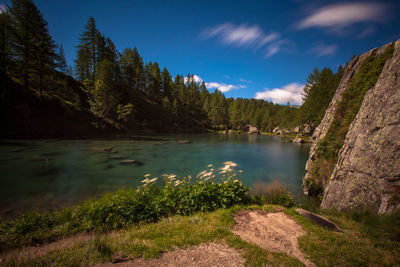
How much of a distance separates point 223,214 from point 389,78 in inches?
466

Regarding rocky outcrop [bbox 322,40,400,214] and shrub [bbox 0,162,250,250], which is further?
rocky outcrop [bbox 322,40,400,214]

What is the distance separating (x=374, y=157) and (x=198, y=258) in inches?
382

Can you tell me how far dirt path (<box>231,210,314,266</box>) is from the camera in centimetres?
473

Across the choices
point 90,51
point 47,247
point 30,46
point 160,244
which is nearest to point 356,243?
point 160,244

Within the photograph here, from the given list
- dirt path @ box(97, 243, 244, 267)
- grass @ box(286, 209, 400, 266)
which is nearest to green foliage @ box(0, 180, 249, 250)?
dirt path @ box(97, 243, 244, 267)

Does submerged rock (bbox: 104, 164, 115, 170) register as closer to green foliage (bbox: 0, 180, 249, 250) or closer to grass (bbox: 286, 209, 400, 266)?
green foliage (bbox: 0, 180, 249, 250)

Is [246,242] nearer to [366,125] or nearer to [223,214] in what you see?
[223,214]

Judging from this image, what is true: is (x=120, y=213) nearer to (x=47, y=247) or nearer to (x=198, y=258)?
(x=47, y=247)

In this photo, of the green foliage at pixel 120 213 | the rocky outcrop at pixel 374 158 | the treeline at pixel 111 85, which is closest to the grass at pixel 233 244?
the green foliage at pixel 120 213

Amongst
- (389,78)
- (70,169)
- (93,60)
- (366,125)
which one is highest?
(93,60)

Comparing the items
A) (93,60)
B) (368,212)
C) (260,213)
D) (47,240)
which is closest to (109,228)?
(47,240)

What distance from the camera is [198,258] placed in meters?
4.27

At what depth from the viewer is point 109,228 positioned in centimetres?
631

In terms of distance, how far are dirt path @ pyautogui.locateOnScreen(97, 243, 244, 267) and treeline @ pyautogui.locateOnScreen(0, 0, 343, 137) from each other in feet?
138
